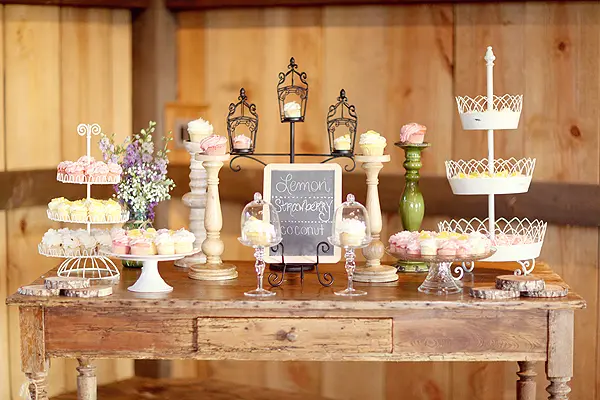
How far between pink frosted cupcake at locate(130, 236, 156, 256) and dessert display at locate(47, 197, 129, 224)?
8.0 inches

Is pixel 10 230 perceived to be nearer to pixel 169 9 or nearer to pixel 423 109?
pixel 169 9

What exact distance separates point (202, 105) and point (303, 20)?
0.55 m

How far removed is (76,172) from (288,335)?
809mm

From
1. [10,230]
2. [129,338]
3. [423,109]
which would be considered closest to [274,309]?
[129,338]

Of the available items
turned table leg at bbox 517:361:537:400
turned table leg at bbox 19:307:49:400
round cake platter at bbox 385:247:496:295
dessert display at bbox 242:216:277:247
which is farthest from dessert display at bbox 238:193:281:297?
turned table leg at bbox 517:361:537:400

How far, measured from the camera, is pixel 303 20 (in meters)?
3.90

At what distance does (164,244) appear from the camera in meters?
2.68

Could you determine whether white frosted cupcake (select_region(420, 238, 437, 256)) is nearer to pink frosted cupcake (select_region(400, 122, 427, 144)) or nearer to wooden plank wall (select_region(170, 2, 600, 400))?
pink frosted cupcake (select_region(400, 122, 427, 144))

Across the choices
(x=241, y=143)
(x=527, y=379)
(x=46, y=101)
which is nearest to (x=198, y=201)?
(x=241, y=143)

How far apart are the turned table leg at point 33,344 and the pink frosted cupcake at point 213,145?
26.2 inches

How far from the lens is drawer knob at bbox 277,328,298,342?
2.60 metres

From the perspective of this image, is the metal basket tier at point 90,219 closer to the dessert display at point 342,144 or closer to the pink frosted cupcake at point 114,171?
the pink frosted cupcake at point 114,171

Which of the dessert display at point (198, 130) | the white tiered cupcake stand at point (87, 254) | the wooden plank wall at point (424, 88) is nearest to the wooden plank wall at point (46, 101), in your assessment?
the wooden plank wall at point (424, 88)

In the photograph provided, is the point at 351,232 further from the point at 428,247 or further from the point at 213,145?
the point at 213,145
